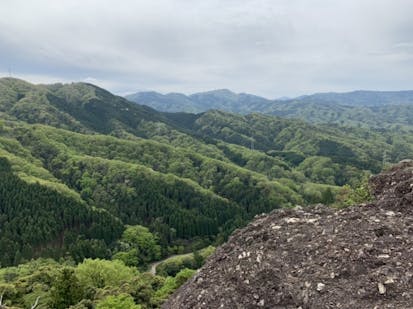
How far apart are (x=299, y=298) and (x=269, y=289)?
138 centimetres

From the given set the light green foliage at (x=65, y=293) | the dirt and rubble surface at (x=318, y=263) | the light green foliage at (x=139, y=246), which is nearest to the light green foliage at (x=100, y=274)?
the light green foliage at (x=65, y=293)

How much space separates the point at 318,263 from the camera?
53.1 ft

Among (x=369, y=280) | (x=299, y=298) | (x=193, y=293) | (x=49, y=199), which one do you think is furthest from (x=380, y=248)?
(x=49, y=199)

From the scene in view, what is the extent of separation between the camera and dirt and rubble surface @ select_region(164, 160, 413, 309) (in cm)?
1443

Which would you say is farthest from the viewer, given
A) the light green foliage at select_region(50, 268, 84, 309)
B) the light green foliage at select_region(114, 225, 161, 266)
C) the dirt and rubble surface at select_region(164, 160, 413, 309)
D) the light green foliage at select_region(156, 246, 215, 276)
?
the light green foliage at select_region(114, 225, 161, 266)

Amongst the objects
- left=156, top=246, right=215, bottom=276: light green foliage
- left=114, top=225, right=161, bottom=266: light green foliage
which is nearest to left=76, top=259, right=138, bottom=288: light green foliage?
left=156, top=246, right=215, bottom=276: light green foliage

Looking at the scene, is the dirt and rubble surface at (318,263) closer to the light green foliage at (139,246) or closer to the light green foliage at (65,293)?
the light green foliage at (65,293)

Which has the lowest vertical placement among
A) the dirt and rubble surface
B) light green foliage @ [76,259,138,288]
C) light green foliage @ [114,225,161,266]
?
light green foliage @ [114,225,161,266]

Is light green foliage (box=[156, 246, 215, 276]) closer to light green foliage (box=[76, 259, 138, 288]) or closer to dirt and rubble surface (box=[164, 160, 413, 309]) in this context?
light green foliage (box=[76, 259, 138, 288])

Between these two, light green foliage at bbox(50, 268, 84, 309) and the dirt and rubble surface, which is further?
Result: light green foliage at bbox(50, 268, 84, 309)

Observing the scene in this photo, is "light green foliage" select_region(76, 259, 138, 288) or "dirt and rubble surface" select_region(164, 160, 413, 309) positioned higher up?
"dirt and rubble surface" select_region(164, 160, 413, 309)

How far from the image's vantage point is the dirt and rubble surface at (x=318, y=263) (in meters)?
14.4

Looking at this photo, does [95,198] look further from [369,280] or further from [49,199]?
[369,280]

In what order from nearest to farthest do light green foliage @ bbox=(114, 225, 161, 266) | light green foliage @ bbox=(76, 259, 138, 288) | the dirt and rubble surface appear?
1. the dirt and rubble surface
2. light green foliage @ bbox=(76, 259, 138, 288)
3. light green foliage @ bbox=(114, 225, 161, 266)
